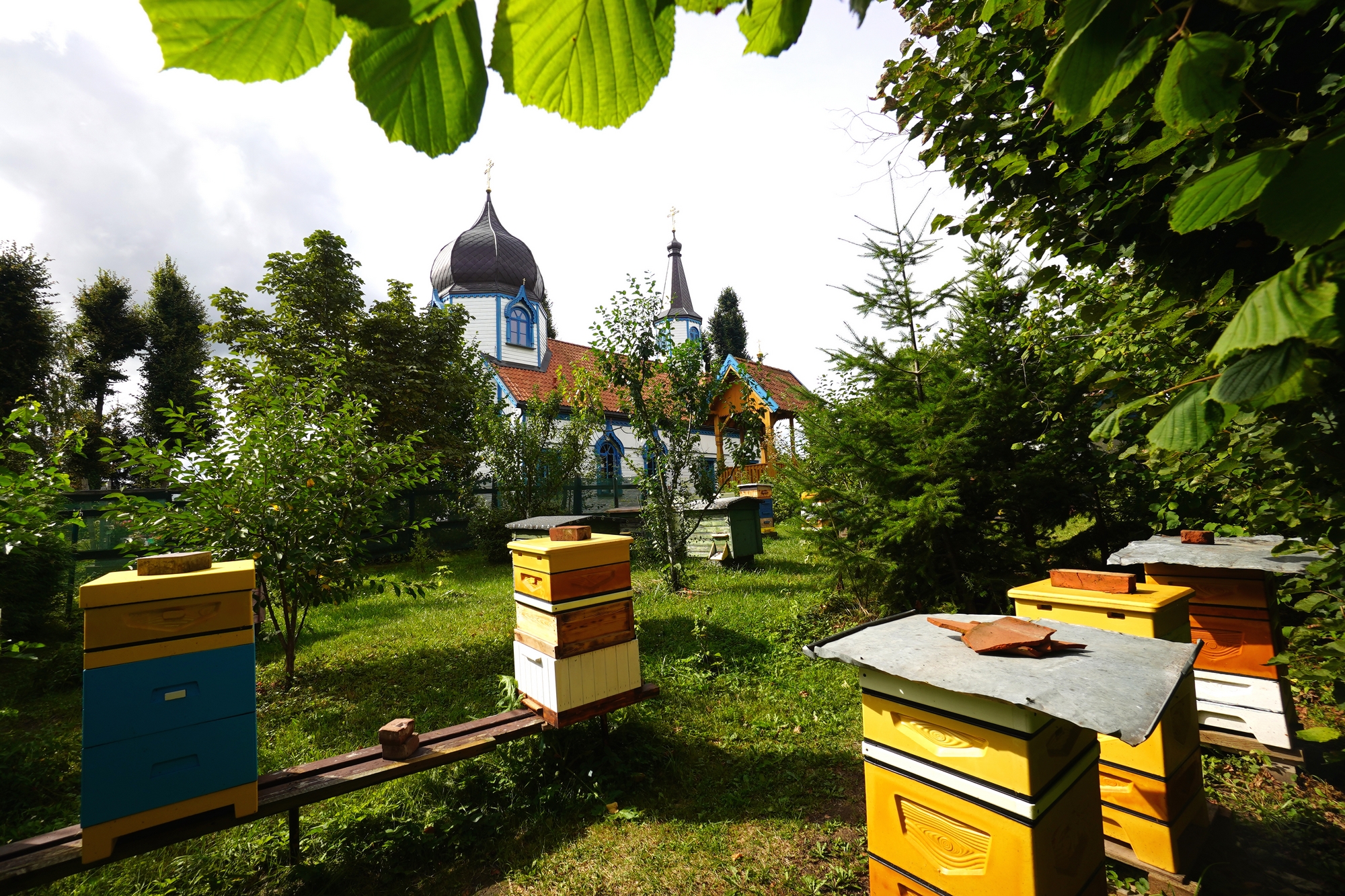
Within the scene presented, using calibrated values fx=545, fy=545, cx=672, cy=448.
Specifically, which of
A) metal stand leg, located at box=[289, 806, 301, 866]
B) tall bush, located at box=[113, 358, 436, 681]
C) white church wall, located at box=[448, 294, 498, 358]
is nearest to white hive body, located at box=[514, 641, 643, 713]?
metal stand leg, located at box=[289, 806, 301, 866]

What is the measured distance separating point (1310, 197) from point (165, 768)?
3.73 m

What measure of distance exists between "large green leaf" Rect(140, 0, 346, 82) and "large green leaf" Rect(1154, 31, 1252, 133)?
1.01 metres

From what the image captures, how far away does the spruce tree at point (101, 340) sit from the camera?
21.6 metres

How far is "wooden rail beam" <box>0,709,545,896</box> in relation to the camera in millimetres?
2148

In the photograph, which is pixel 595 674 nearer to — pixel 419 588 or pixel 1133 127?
pixel 419 588

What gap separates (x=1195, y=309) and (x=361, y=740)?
5.25 m

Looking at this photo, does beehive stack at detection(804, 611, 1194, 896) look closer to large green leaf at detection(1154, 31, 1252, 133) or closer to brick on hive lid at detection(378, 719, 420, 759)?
large green leaf at detection(1154, 31, 1252, 133)

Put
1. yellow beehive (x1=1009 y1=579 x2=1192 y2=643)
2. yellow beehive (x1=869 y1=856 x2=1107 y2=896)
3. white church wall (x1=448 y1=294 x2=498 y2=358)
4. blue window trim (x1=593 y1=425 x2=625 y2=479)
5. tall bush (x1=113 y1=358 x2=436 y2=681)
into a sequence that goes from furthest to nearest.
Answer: white church wall (x1=448 y1=294 x2=498 y2=358) < blue window trim (x1=593 y1=425 x2=625 y2=479) < tall bush (x1=113 y1=358 x2=436 y2=681) < yellow beehive (x1=1009 y1=579 x2=1192 y2=643) < yellow beehive (x1=869 y1=856 x2=1107 y2=896)

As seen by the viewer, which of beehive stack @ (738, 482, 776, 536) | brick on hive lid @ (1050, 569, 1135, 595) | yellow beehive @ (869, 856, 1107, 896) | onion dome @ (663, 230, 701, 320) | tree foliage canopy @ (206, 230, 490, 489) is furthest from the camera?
onion dome @ (663, 230, 701, 320)

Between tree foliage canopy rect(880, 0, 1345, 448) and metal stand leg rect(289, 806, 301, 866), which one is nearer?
tree foliage canopy rect(880, 0, 1345, 448)

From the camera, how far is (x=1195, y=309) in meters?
1.61

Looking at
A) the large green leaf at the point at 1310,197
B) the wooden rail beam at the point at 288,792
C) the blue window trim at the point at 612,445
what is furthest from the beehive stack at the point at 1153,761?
the blue window trim at the point at 612,445

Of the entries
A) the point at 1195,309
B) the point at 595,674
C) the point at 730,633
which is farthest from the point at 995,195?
the point at 730,633

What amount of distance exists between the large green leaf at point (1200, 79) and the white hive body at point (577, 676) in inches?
133
